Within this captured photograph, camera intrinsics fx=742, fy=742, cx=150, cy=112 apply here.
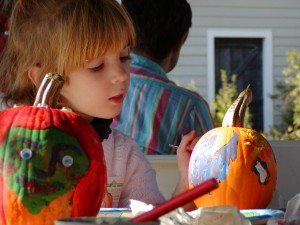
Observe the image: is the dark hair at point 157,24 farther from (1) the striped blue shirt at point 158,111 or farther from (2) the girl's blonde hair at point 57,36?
(2) the girl's blonde hair at point 57,36

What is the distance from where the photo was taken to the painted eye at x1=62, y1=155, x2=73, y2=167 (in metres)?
1.37

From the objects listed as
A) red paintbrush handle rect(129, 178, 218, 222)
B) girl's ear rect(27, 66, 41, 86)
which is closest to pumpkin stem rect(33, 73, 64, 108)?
red paintbrush handle rect(129, 178, 218, 222)

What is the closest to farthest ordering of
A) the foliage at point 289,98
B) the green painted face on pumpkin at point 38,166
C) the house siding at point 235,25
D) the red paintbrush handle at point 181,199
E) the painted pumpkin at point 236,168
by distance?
the red paintbrush handle at point 181,199, the green painted face on pumpkin at point 38,166, the painted pumpkin at point 236,168, the foliage at point 289,98, the house siding at point 235,25

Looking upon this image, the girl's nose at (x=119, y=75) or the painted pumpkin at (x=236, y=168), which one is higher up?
the girl's nose at (x=119, y=75)

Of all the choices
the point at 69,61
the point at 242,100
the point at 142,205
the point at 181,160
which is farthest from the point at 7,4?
the point at 142,205

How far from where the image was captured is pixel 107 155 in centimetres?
241

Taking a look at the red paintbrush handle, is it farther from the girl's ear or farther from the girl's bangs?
the girl's ear

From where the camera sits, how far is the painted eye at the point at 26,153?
1.35m

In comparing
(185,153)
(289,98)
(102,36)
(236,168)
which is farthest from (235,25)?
(236,168)

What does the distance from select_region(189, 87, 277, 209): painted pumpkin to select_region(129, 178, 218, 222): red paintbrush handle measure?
721mm

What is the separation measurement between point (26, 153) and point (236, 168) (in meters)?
0.64

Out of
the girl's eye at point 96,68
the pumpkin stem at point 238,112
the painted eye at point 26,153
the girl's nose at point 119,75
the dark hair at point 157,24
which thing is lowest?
the painted eye at point 26,153

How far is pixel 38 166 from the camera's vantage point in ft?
4.42

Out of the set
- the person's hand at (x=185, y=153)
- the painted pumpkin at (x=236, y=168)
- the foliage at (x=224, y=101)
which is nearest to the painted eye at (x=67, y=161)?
the painted pumpkin at (x=236, y=168)
